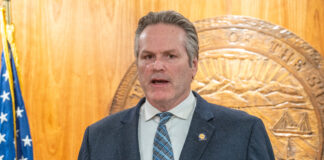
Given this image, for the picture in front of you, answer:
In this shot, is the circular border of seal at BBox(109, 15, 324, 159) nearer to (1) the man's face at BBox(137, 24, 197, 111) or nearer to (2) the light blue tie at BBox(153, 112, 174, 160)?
(1) the man's face at BBox(137, 24, 197, 111)

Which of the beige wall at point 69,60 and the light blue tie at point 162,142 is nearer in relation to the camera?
the light blue tie at point 162,142

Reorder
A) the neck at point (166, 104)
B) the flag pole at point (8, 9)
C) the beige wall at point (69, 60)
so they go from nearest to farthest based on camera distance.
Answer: the neck at point (166, 104)
the flag pole at point (8, 9)
the beige wall at point (69, 60)

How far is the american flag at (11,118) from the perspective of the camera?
2.16 m

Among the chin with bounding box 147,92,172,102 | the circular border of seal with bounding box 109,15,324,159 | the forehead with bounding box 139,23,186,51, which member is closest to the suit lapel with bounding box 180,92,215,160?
the chin with bounding box 147,92,172,102

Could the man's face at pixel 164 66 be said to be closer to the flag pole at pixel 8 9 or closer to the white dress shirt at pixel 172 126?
the white dress shirt at pixel 172 126

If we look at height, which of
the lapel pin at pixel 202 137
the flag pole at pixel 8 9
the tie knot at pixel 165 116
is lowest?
the lapel pin at pixel 202 137

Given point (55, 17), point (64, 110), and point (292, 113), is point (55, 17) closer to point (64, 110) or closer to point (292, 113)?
point (64, 110)

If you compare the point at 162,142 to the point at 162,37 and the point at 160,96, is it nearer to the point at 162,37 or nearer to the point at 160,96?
the point at 160,96

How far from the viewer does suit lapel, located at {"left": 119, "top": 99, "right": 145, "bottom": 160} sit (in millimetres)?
1335

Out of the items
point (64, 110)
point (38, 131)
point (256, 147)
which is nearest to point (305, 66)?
point (256, 147)

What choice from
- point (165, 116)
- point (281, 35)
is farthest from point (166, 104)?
point (281, 35)

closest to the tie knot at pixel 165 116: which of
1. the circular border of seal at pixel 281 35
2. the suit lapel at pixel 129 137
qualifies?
the suit lapel at pixel 129 137

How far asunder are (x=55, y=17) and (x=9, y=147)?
3.07 ft

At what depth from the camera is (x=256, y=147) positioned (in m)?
1.27
